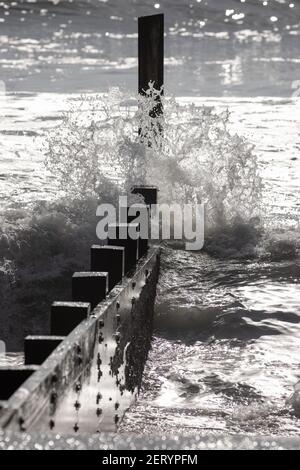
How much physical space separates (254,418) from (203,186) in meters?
5.87

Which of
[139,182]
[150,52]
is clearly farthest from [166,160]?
[150,52]

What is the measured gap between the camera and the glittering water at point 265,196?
7.45 m

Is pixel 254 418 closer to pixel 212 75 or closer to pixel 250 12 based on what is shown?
pixel 212 75

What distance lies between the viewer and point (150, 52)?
11828mm

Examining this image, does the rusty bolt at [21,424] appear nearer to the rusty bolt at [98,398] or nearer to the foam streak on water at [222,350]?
the rusty bolt at [98,398]

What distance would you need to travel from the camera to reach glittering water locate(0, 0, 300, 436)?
7453 mm

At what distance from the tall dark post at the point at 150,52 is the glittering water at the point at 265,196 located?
6.76 ft

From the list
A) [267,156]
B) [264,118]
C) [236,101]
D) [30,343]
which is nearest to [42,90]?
[236,101]

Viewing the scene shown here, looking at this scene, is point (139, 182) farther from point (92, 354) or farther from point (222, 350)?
point (92, 354)

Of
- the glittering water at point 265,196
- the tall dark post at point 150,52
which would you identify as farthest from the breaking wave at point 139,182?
the glittering water at point 265,196

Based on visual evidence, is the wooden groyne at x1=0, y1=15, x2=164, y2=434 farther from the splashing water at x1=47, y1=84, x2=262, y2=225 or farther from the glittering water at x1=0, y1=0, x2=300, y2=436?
the splashing water at x1=47, y1=84, x2=262, y2=225

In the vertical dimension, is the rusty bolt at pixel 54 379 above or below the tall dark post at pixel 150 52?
below

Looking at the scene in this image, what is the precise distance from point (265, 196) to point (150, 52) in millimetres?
4070
